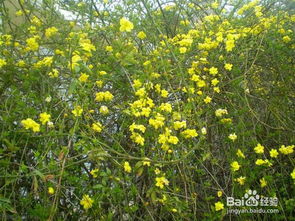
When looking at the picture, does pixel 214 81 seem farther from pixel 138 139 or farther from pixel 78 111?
pixel 78 111

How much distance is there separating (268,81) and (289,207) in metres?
0.91

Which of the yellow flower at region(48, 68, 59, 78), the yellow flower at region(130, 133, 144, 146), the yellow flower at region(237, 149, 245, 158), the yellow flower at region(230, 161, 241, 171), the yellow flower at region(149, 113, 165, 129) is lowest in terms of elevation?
the yellow flower at region(230, 161, 241, 171)

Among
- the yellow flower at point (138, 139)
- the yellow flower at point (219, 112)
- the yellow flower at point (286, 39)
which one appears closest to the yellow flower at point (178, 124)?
the yellow flower at point (138, 139)

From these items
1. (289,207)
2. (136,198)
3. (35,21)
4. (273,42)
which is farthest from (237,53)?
(35,21)

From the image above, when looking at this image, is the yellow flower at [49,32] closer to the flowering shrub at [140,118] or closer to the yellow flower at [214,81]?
the flowering shrub at [140,118]

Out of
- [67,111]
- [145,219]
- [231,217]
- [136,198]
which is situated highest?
[67,111]

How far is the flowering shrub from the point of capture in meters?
1.52

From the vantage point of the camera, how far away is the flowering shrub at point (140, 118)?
1518 millimetres

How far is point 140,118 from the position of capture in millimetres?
1740

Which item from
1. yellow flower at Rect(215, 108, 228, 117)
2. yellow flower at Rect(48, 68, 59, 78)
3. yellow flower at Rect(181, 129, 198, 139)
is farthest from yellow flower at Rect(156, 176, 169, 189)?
yellow flower at Rect(48, 68, 59, 78)

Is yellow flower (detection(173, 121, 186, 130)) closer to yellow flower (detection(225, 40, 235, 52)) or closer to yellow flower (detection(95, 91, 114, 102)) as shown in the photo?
yellow flower (detection(95, 91, 114, 102))

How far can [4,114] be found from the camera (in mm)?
1567

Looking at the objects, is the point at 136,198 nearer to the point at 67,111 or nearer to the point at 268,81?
the point at 67,111

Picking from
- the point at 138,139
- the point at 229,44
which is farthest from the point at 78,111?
the point at 229,44
